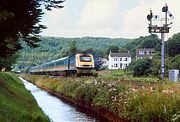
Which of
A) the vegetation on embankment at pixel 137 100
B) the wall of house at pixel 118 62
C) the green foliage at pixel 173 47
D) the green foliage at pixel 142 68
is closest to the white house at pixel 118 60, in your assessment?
the wall of house at pixel 118 62

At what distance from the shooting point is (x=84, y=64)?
53562 mm

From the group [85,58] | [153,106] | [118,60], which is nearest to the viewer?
[153,106]

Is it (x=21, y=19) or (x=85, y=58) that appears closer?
(x=21, y=19)

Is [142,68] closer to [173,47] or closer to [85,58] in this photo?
[85,58]

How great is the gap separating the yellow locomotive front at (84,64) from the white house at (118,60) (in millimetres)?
103224

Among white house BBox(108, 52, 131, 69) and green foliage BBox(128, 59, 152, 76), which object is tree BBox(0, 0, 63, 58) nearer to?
green foliage BBox(128, 59, 152, 76)

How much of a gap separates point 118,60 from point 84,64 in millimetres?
110097

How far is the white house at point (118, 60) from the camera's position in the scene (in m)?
159

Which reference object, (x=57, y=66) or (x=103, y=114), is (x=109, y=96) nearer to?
(x=103, y=114)

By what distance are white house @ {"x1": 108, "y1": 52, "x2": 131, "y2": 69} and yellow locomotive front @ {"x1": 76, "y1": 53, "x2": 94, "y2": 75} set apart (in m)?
103

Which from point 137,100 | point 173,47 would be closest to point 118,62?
point 173,47

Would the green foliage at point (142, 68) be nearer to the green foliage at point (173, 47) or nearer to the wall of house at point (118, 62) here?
the green foliage at point (173, 47)

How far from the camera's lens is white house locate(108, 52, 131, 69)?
6255 inches

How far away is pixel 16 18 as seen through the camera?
14.7m
